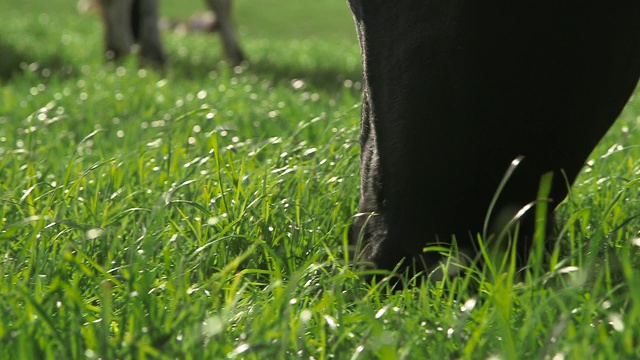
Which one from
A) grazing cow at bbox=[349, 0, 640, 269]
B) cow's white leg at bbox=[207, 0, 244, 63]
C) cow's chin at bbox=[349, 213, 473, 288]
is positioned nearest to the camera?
grazing cow at bbox=[349, 0, 640, 269]

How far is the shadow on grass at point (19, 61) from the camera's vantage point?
771cm

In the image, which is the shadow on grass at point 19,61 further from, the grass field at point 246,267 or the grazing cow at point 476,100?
the grazing cow at point 476,100

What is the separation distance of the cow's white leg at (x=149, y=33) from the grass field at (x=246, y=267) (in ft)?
12.7

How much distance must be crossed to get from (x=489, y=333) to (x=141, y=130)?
2.88 metres

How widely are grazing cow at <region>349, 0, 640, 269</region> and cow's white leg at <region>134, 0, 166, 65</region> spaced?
6.86 meters

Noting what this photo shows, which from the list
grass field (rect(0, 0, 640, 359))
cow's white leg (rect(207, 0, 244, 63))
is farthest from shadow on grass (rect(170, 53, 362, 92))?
grass field (rect(0, 0, 640, 359))

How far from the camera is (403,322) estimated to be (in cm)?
189

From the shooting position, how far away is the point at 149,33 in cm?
895

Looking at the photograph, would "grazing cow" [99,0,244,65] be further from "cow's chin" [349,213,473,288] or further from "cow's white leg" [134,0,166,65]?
"cow's chin" [349,213,473,288]

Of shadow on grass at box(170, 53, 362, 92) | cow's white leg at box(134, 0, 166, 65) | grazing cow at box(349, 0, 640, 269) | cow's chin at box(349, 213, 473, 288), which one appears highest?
grazing cow at box(349, 0, 640, 269)

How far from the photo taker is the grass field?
5.53 feet

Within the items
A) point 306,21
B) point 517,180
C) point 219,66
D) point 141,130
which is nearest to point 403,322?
point 517,180

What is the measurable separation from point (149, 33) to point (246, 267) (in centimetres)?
688

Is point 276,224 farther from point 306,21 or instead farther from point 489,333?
point 306,21
